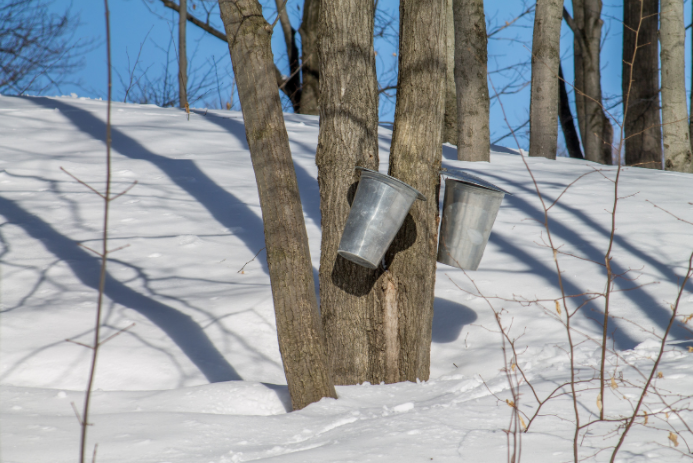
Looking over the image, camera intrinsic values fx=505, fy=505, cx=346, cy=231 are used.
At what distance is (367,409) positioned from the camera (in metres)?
2.27

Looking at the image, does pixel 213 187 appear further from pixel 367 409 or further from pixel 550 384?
pixel 550 384

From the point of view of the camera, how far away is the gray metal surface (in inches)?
103

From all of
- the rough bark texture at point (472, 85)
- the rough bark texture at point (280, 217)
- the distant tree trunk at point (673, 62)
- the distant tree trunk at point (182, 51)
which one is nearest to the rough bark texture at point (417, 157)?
the rough bark texture at point (280, 217)

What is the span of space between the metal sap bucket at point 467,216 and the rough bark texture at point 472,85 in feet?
13.8

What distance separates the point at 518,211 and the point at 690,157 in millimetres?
3423

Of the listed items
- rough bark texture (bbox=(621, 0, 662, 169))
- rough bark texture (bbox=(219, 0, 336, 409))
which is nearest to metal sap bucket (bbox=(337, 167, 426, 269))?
rough bark texture (bbox=(219, 0, 336, 409))

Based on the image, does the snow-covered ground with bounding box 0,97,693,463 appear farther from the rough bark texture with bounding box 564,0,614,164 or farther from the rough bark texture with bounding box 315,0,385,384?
the rough bark texture with bounding box 564,0,614,164

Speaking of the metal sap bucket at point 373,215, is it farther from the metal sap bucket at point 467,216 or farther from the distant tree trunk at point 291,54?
the distant tree trunk at point 291,54

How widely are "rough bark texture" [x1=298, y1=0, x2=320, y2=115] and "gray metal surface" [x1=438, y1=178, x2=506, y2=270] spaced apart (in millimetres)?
10337

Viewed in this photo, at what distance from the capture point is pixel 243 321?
3.29 meters

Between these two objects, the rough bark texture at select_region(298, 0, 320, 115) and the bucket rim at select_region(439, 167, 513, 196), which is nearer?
the bucket rim at select_region(439, 167, 513, 196)

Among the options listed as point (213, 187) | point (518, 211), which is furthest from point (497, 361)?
point (213, 187)

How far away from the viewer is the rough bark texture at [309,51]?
12570 mm

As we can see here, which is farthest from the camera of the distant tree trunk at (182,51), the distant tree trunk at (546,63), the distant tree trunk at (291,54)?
the distant tree trunk at (291,54)
